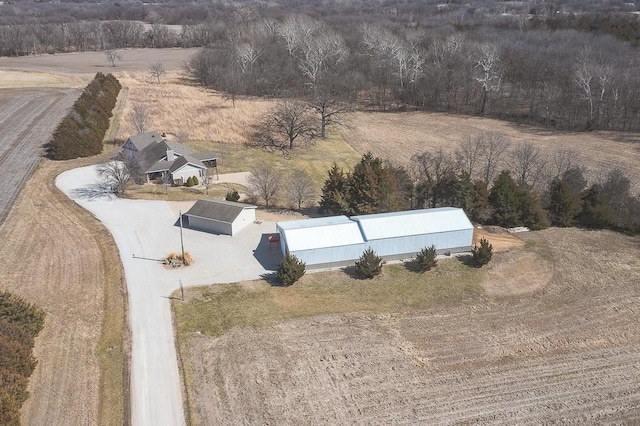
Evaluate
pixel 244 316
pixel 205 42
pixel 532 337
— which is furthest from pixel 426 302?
pixel 205 42

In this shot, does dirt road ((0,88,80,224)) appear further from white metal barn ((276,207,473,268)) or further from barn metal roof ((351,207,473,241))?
barn metal roof ((351,207,473,241))

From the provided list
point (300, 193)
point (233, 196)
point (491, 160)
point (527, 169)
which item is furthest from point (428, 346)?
point (491, 160)

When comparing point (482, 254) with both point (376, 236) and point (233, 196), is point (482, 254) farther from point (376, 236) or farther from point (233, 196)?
point (233, 196)

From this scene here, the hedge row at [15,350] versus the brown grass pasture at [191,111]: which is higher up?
the brown grass pasture at [191,111]

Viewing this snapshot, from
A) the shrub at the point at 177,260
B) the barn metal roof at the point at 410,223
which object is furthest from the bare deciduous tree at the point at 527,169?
the shrub at the point at 177,260

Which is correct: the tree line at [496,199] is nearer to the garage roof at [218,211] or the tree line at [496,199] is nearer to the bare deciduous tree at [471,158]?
the garage roof at [218,211]

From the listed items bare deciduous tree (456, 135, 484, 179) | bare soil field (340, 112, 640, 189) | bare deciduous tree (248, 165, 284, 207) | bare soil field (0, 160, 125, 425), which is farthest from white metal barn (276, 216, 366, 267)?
bare soil field (340, 112, 640, 189)

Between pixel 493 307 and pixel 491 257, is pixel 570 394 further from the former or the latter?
pixel 491 257
